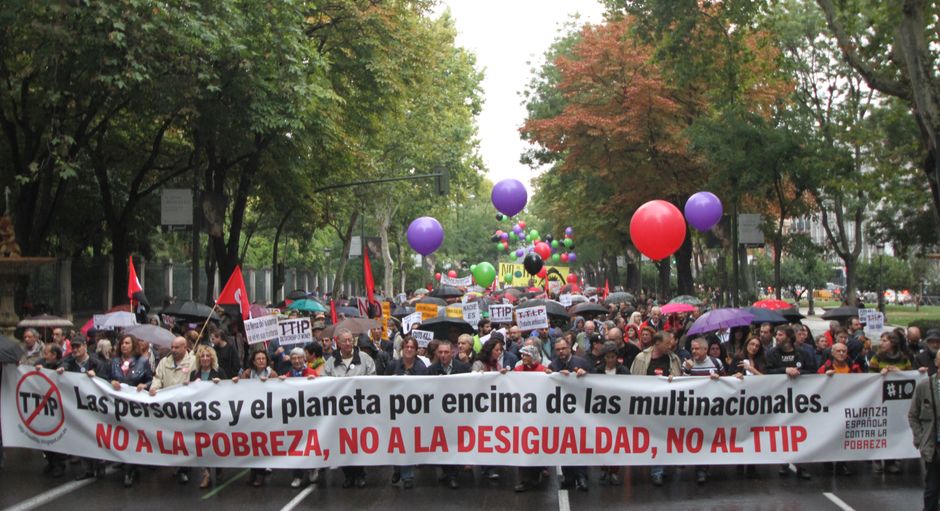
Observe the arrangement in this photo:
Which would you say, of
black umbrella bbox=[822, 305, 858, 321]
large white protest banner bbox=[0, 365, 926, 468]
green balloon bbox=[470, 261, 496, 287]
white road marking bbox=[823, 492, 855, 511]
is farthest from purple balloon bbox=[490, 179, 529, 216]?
white road marking bbox=[823, 492, 855, 511]

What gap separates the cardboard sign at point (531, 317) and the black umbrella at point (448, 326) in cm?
106

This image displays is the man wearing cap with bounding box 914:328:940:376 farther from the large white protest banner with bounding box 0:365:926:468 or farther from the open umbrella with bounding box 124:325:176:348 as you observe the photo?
the open umbrella with bounding box 124:325:176:348

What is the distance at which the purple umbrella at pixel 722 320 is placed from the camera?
48.3 feet

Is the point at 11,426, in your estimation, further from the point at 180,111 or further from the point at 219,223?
the point at 219,223

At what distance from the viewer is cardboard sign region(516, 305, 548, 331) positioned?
53.7 feet

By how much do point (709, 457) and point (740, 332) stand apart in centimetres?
440

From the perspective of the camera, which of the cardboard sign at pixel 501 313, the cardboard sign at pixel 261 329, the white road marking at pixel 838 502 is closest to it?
the white road marking at pixel 838 502

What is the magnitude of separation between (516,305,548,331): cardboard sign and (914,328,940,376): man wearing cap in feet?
18.2

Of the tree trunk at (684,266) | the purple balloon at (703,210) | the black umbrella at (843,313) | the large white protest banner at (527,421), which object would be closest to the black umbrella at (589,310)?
the purple balloon at (703,210)

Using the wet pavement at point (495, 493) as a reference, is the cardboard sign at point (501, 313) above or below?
above

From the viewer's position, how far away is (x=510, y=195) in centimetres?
3069

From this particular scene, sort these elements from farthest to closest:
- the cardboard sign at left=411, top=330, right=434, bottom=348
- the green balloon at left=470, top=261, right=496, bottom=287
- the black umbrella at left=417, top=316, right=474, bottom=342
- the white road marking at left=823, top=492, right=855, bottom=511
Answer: the green balloon at left=470, top=261, right=496, bottom=287, the black umbrella at left=417, top=316, right=474, bottom=342, the cardboard sign at left=411, top=330, right=434, bottom=348, the white road marking at left=823, top=492, right=855, bottom=511

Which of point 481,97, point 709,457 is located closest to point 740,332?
point 709,457

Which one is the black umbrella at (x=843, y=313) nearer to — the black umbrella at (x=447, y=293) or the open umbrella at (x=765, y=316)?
the open umbrella at (x=765, y=316)
